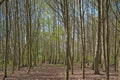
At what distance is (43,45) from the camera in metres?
53.5

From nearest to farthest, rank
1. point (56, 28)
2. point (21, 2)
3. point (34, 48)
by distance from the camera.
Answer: point (21, 2), point (34, 48), point (56, 28)

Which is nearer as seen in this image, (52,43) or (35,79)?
(35,79)

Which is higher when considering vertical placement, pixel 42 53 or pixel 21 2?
pixel 21 2

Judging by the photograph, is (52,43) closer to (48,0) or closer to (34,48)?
(34,48)

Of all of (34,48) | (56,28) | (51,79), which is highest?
(56,28)

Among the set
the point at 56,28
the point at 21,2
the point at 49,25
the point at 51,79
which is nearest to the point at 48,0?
the point at 21,2

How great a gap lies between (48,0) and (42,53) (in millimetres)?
22041

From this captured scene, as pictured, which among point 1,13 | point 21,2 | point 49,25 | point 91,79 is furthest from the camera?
point 49,25

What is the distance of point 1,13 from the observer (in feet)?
120

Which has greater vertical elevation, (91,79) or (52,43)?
(52,43)

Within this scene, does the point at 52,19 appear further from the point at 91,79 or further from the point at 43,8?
the point at 91,79

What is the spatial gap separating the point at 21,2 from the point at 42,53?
18306mm

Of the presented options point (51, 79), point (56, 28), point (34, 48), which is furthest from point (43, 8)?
point (51, 79)

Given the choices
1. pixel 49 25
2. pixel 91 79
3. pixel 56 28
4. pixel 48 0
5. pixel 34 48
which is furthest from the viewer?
pixel 49 25
